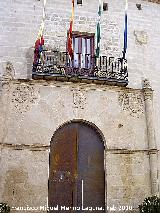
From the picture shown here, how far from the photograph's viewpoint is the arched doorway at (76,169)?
984 cm

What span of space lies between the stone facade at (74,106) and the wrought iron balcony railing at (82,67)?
317mm

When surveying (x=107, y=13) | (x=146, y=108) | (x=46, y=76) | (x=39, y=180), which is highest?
(x=107, y=13)

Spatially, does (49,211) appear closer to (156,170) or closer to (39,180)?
(39,180)

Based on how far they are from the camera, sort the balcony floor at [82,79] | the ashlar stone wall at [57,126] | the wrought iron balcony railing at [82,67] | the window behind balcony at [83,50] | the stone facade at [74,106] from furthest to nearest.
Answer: the window behind balcony at [83,50] < the wrought iron balcony railing at [82,67] < the balcony floor at [82,79] < the stone facade at [74,106] < the ashlar stone wall at [57,126]

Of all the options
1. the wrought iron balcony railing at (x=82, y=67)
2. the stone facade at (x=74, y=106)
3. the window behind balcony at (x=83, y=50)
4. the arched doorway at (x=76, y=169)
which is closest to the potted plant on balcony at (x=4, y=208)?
the stone facade at (x=74, y=106)

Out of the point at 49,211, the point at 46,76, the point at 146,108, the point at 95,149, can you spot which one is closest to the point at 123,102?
the point at 146,108

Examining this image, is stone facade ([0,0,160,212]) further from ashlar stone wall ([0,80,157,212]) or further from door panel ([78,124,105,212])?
door panel ([78,124,105,212])

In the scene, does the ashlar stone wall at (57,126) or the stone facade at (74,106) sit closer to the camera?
the ashlar stone wall at (57,126)

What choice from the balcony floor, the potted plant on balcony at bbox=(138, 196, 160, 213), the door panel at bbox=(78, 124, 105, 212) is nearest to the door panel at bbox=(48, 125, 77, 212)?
the door panel at bbox=(78, 124, 105, 212)

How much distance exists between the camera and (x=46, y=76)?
420 inches

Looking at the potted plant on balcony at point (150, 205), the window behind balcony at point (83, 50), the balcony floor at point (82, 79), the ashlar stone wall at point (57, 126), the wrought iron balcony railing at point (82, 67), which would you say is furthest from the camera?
the window behind balcony at point (83, 50)

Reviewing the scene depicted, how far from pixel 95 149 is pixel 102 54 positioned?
305cm

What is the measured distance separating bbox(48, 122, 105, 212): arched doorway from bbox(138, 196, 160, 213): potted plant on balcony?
1.18m

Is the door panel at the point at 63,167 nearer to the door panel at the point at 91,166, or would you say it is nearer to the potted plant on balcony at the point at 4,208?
the door panel at the point at 91,166
